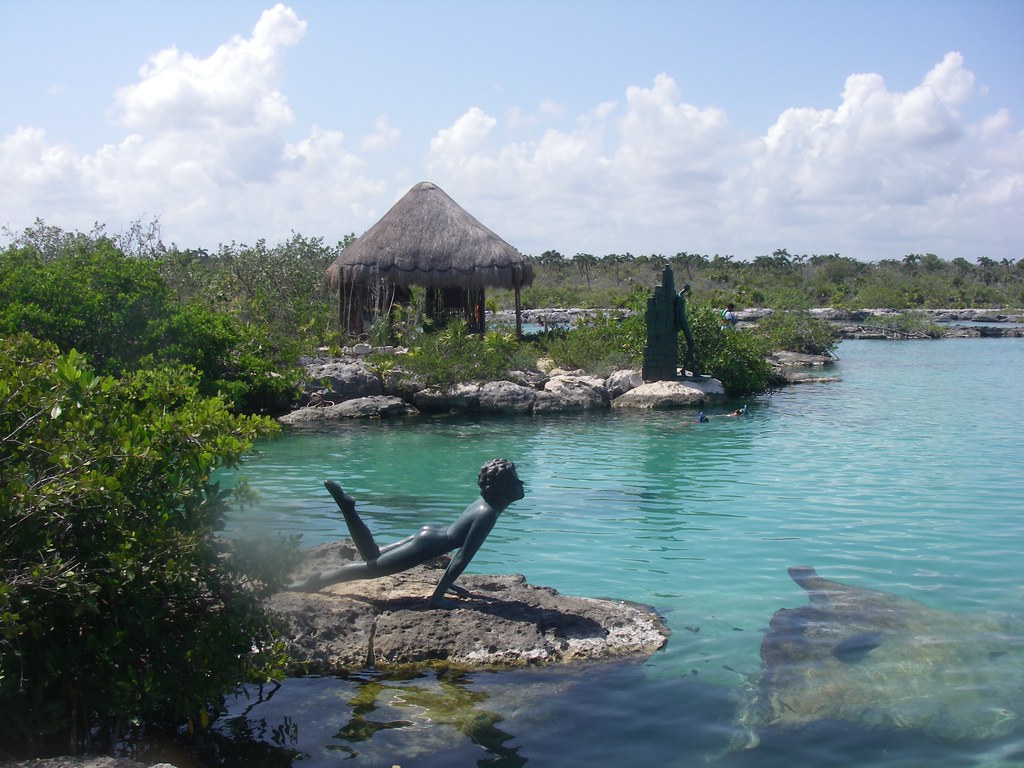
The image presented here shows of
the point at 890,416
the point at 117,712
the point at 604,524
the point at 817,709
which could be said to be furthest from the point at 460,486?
the point at 890,416

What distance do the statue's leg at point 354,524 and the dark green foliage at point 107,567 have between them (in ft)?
3.08

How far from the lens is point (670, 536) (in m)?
9.29

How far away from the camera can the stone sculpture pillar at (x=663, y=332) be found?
20.2 metres

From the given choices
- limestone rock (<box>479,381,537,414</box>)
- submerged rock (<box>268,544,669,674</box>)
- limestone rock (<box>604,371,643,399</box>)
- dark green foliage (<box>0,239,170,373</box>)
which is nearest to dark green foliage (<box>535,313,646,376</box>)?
limestone rock (<box>604,371,643,399</box>)

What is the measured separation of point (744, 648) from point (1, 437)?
14.9 feet

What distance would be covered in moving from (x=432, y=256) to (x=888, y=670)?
20.1 m

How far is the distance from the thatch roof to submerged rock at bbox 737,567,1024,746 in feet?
60.7

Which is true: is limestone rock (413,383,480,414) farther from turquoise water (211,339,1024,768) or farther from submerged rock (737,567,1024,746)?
submerged rock (737,567,1024,746)

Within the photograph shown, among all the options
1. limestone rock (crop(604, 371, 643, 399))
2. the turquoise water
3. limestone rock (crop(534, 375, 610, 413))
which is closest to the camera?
the turquoise water

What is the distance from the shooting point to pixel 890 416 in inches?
700

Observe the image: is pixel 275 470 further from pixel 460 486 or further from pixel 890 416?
pixel 890 416

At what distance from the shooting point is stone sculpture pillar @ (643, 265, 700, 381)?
797 inches

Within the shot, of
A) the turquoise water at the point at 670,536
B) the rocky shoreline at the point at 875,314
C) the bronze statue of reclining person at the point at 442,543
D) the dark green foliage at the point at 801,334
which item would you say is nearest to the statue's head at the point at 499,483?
the bronze statue of reclining person at the point at 442,543

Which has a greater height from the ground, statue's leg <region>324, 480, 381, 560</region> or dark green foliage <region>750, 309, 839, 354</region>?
dark green foliage <region>750, 309, 839, 354</region>
